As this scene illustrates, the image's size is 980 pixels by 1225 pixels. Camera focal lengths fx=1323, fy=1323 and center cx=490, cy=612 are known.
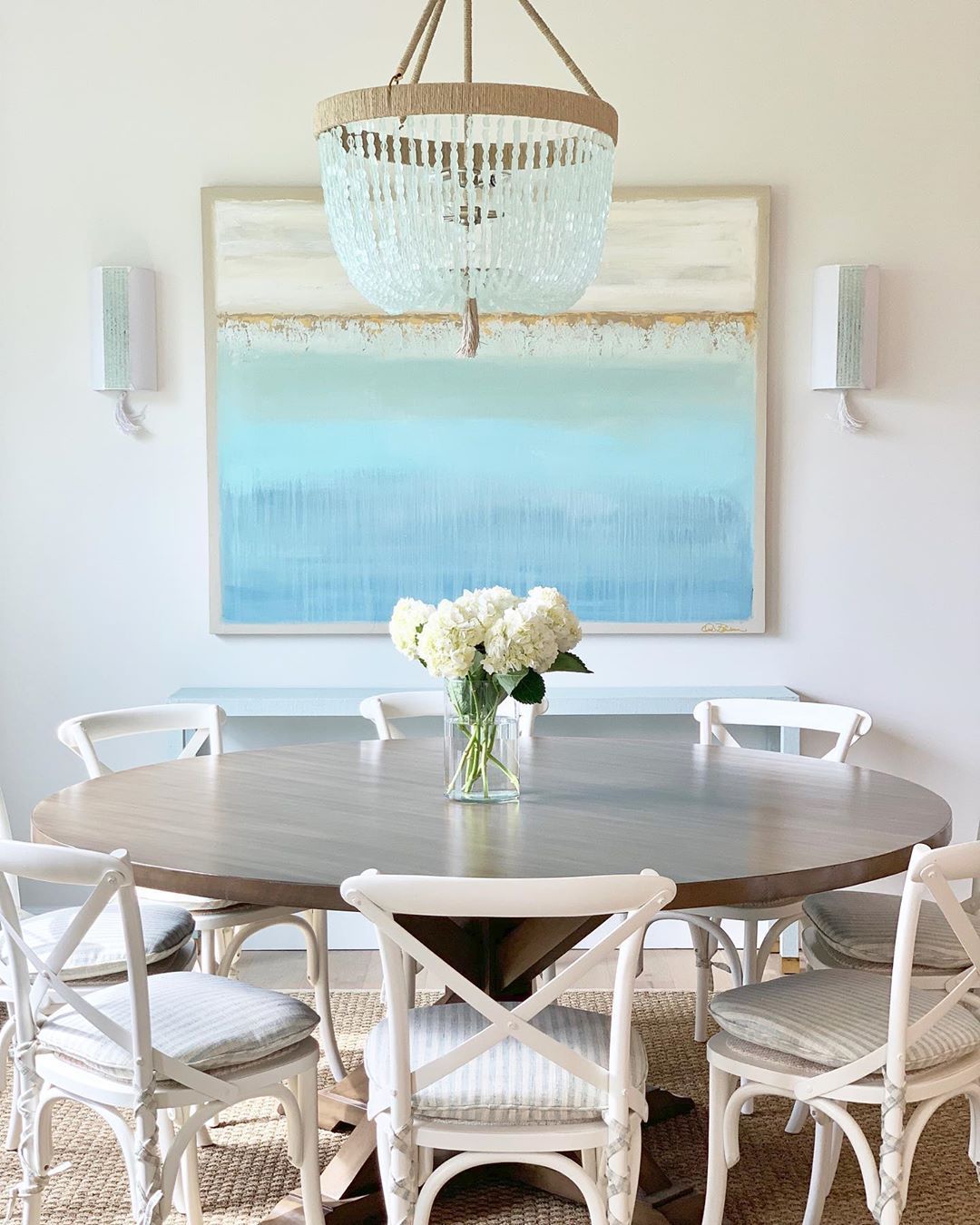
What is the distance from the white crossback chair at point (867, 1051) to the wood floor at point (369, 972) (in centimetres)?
160

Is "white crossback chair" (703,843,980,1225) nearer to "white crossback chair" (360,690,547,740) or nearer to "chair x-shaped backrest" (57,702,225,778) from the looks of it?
"white crossback chair" (360,690,547,740)

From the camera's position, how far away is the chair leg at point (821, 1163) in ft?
7.67

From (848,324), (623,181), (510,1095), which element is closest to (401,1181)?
(510,1095)

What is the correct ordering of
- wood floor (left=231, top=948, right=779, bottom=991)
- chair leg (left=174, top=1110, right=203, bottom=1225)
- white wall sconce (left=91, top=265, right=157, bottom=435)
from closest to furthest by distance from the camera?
chair leg (left=174, top=1110, right=203, bottom=1225) → wood floor (left=231, top=948, right=779, bottom=991) → white wall sconce (left=91, top=265, right=157, bottom=435)

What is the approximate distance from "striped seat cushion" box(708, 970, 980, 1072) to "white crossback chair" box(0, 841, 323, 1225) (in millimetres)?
737

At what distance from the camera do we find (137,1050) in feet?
6.45

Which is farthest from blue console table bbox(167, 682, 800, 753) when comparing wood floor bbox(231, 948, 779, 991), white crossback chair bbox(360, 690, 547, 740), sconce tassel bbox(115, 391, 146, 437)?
sconce tassel bbox(115, 391, 146, 437)

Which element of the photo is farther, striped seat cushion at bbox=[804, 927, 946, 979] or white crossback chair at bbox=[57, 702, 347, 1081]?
white crossback chair at bbox=[57, 702, 347, 1081]

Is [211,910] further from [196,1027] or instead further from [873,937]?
[873,937]

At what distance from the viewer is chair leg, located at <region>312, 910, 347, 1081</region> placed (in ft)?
10.1

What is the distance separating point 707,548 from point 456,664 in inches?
75.9

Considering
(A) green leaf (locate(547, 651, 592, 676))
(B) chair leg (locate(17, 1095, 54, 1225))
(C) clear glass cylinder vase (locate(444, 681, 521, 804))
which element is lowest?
(B) chair leg (locate(17, 1095, 54, 1225))

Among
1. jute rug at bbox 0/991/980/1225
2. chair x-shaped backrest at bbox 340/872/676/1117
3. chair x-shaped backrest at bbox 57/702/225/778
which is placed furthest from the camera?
chair x-shaped backrest at bbox 57/702/225/778

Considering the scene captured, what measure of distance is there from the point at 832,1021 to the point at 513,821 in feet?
2.11
